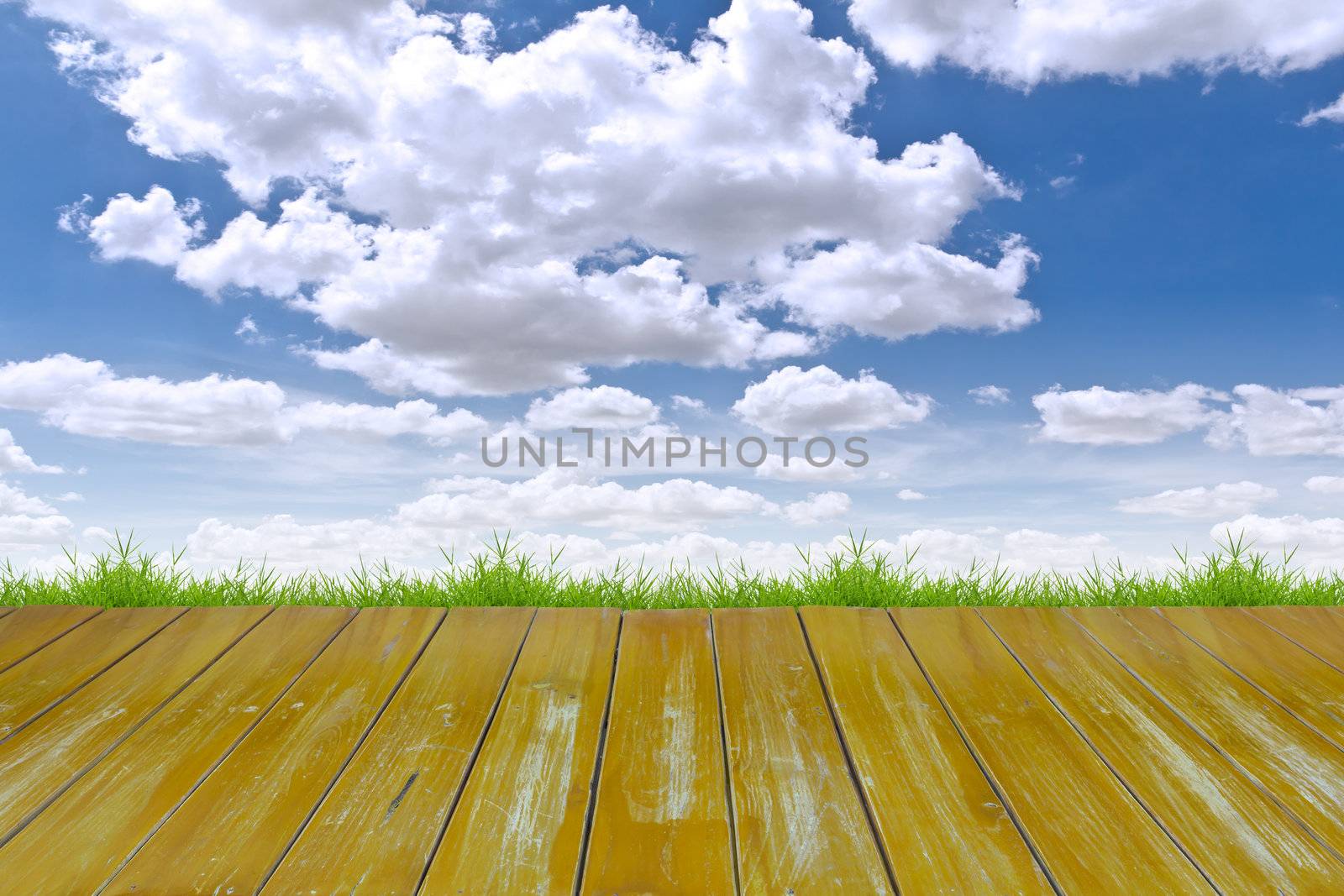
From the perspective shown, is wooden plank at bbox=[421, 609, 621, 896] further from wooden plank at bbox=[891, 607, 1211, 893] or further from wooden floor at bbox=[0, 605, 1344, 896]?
wooden plank at bbox=[891, 607, 1211, 893]

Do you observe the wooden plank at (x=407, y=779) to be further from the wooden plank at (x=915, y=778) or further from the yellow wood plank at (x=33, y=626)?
the yellow wood plank at (x=33, y=626)

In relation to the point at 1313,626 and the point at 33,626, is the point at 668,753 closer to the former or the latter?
the point at 33,626

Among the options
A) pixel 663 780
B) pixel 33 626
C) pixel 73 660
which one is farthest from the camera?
pixel 33 626

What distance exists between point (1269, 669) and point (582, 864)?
2110 millimetres

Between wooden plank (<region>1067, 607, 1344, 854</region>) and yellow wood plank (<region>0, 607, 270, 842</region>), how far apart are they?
2.60 meters

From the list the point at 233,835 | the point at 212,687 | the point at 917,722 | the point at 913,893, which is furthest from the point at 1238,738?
the point at 212,687

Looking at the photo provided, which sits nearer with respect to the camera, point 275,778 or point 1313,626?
point 275,778

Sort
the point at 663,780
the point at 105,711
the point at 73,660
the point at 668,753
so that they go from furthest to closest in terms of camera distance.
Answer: the point at 73,660
the point at 105,711
the point at 668,753
the point at 663,780

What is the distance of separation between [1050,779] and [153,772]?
1.93m

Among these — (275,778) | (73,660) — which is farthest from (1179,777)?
(73,660)

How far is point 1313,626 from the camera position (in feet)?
9.34

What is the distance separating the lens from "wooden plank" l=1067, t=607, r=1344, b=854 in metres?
1.86

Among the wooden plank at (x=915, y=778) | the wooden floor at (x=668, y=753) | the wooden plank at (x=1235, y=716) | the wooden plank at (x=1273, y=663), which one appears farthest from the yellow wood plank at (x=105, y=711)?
the wooden plank at (x=1273, y=663)

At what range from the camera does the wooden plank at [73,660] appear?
226cm
